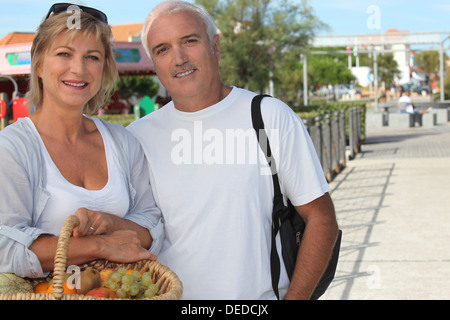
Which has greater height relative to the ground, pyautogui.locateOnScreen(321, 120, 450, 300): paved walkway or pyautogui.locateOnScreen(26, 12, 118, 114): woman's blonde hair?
pyautogui.locateOnScreen(26, 12, 118, 114): woman's blonde hair

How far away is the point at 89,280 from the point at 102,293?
8 centimetres

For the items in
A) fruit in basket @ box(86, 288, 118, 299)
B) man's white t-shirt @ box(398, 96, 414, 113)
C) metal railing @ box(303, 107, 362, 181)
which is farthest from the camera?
man's white t-shirt @ box(398, 96, 414, 113)

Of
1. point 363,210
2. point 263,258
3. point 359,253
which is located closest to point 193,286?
point 263,258

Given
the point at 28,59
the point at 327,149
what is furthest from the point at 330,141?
the point at 28,59

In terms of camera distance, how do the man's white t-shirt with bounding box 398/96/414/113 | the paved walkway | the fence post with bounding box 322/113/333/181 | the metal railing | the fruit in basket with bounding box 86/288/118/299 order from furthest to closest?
the man's white t-shirt with bounding box 398/96/414/113 → the fence post with bounding box 322/113/333/181 → the metal railing → the paved walkway → the fruit in basket with bounding box 86/288/118/299

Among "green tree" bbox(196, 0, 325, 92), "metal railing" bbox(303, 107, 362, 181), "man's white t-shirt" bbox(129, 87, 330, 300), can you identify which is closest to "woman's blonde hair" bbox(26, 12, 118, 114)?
"man's white t-shirt" bbox(129, 87, 330, 300)

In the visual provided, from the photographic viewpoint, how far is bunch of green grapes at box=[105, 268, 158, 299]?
199cm

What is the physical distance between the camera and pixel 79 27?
7.27 feet

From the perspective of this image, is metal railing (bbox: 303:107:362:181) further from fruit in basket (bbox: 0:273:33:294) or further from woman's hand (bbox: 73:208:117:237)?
fruit in basket (bbox: 0:273:33:294)

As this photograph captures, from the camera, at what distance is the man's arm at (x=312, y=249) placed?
2248 mm

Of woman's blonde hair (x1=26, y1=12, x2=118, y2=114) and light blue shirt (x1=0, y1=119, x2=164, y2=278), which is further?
woman's blonde hair (x1=26, y1=12, x2=118, y2=114)

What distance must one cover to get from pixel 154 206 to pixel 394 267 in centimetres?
422

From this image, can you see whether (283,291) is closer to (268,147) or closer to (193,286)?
(193,286)

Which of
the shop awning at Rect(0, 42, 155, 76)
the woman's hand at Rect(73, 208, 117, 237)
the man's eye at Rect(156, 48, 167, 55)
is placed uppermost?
the shop awning at Rect(0, 42, 155, 76)
